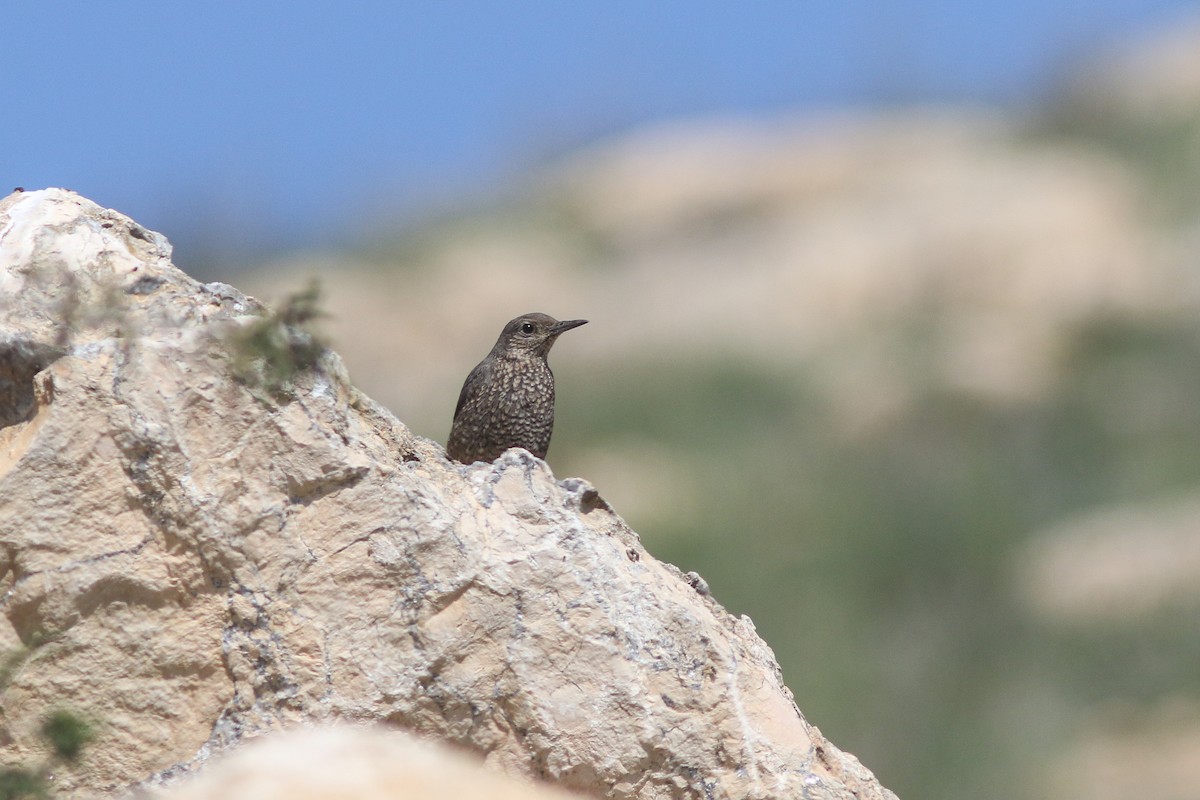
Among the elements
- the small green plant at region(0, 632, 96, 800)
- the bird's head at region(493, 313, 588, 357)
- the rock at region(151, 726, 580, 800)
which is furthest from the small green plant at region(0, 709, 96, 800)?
the bird's head at region(493, 313, 588, 357)

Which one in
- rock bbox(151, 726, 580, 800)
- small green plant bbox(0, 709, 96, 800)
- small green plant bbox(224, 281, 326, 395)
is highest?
small green plant bbox(224, 281, 326, 395)

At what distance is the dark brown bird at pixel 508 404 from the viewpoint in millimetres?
8148

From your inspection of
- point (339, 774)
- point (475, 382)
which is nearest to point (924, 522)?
point (475, 382)

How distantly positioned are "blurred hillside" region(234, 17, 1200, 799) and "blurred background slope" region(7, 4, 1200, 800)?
0.05 meters

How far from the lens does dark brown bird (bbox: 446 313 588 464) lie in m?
Result: 8.15

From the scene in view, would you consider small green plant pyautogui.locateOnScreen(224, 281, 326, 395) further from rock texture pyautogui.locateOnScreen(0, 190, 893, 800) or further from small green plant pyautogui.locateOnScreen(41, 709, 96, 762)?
small green plant pyautogui.locateOnScreen(41, 709, 96, 762)

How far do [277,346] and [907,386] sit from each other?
17.8 metres

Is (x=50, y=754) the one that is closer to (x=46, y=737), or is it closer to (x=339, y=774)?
(x=46, y=737)

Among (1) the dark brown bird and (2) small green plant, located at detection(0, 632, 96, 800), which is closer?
(2) small green plant, located at detection(0, 632, 96, 800)

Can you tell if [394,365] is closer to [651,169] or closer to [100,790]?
[651,169]

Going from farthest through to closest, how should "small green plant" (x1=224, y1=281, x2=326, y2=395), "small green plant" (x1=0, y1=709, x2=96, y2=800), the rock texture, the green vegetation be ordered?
the green vegetation
"small green plant" (x1=224, y1=281, x2=326, y2=395)
the rock texture
"small green plant" (x1=0, y1=709, x2=96, y2=800)

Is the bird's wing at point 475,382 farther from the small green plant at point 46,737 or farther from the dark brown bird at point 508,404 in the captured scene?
the small green plant at point 46,737

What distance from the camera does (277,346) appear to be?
5449 mm

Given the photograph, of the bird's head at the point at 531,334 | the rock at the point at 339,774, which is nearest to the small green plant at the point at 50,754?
the rock at the point at 339,774
